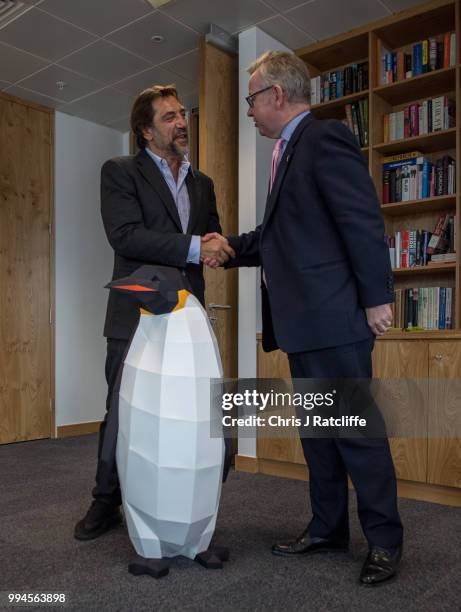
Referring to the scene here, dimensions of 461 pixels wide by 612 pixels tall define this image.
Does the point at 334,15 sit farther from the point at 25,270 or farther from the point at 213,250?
the point at 25,270

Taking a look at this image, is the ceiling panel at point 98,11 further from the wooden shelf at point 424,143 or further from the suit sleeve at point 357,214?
the suit sleeve at point 357,214

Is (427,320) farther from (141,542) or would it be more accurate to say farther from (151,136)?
(141,542)

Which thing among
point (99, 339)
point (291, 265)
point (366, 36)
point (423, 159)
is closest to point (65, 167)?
point (99, 339)

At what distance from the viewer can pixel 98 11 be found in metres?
3.13

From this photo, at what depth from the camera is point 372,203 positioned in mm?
1599

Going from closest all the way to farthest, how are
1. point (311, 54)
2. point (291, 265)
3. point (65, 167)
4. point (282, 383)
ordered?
point (291, 265) → point (282, 383) → point (311, 54) → point (65, 167)

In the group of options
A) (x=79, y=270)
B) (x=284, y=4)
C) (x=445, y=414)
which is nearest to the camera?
(x=445, y=414)

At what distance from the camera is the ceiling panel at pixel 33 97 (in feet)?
13.7

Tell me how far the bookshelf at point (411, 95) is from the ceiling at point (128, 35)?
0.09 meters

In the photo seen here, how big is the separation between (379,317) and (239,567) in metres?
0.81

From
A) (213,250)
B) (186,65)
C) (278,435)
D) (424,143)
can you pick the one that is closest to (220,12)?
(186,65)

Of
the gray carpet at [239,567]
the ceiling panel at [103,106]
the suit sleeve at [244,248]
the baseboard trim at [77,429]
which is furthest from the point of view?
the baseboard trim at [77,429]

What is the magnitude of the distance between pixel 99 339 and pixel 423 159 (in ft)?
9.10

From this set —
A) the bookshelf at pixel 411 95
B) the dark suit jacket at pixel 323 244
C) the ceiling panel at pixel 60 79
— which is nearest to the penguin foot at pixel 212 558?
the dark suit jacket at pixel 323 244
